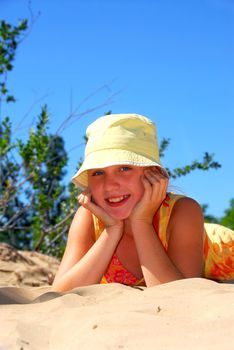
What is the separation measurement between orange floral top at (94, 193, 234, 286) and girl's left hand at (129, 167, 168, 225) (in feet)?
0.78

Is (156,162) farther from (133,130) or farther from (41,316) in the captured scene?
(41,316)

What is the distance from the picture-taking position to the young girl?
10.4 ft

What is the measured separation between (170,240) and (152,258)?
0.30m

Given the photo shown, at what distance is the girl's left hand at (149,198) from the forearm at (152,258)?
0.04m

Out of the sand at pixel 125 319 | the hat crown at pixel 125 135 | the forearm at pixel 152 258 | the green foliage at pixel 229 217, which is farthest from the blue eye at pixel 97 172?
the green foliage at pixel 229 217

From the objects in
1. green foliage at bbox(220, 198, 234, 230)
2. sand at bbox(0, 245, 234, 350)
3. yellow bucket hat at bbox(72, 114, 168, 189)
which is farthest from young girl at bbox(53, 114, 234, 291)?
green foliage at bbox(220, 198, 234, 230)

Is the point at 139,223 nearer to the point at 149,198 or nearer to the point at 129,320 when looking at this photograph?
the point at 149,198

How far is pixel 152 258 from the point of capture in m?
3.12

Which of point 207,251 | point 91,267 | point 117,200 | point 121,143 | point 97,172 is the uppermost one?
point 121,143

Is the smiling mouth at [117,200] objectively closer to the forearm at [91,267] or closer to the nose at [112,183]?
the nose at [112,183]

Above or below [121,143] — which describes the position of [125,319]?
below

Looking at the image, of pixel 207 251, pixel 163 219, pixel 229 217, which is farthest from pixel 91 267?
pixel 229 217

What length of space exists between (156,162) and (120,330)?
155cm

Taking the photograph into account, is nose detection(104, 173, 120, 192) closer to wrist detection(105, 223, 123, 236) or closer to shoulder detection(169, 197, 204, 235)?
wrist detection(105, 223, 123, 236)
